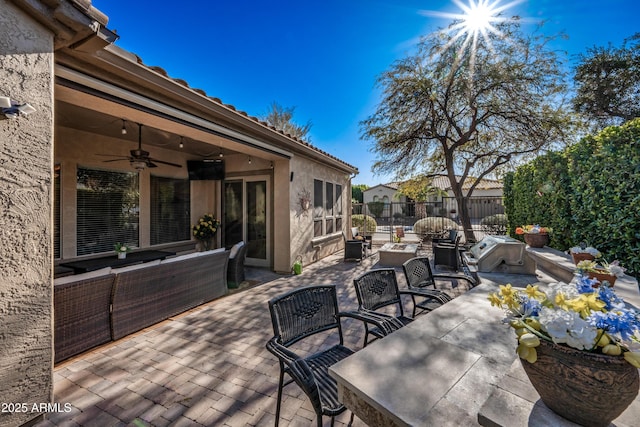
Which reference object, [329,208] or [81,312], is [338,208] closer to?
[329,208]

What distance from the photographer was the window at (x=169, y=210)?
Result: 6.24 metres

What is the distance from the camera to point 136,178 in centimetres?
589

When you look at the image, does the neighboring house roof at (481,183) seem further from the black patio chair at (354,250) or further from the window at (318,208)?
the window at (318,208)

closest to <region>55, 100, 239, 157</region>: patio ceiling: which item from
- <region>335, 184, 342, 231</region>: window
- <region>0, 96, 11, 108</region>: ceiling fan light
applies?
<region>0, 96, 11, 108</region>: ceiling fan light

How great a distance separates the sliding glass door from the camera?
273 inches

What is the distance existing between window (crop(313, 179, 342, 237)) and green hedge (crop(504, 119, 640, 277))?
508 cm

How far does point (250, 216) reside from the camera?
7.16 m

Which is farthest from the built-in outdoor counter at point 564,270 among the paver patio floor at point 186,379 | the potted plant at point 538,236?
the paver patio floor at point 186,379

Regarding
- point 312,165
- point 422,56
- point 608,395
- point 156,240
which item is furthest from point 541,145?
point 156,240

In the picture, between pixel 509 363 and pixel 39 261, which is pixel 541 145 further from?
pixel 39 261

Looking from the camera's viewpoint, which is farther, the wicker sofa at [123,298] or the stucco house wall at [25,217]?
the wicker sofa at [123,298]

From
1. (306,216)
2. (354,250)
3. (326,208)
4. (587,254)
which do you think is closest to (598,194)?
(587,254)

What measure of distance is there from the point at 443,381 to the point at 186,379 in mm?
2311

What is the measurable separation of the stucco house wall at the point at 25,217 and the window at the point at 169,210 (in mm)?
4379
